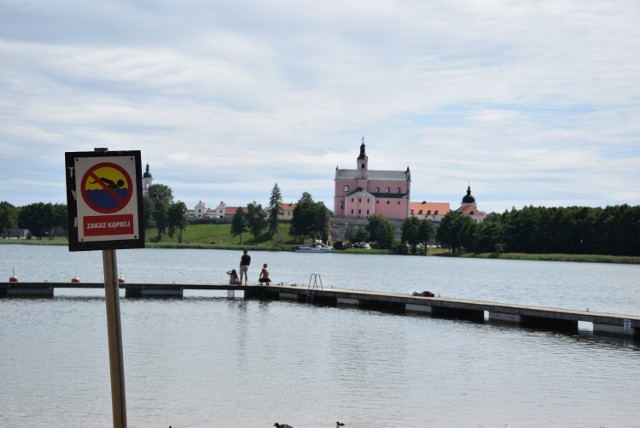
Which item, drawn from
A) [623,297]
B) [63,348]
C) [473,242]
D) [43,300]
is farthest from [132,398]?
[473,242]

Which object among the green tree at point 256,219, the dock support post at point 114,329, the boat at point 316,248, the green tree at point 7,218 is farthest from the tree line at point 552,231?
the dock support post at point 114,329

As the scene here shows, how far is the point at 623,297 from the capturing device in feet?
217

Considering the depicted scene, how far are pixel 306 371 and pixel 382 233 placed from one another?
531ft

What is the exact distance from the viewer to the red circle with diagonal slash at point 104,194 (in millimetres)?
5809

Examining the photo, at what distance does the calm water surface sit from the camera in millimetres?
16656

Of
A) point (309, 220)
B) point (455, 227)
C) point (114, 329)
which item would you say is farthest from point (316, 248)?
point (114, 329)

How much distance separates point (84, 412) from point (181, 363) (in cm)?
631

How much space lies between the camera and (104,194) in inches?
229

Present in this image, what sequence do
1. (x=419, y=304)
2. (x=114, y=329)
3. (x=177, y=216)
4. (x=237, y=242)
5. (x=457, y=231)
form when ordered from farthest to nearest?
(x=237, y=242) → (x=177, y=216) → (x=457, y=231) → (x=419, y=304) → (x=114, y=329)

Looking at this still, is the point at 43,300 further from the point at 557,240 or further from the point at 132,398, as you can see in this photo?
the point at 557,240

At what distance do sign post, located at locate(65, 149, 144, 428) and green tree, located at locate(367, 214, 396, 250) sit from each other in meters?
177

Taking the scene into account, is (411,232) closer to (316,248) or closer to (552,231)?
(316,248)

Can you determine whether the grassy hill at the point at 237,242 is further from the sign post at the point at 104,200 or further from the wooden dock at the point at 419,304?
the sign post at the point at 104,200

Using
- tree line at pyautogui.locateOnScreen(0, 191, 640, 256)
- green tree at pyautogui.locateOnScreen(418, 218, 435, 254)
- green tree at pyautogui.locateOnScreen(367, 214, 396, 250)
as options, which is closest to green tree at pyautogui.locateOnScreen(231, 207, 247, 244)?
tree line at pyautogui.locateOnScreen(0, 191, 640, 256)
